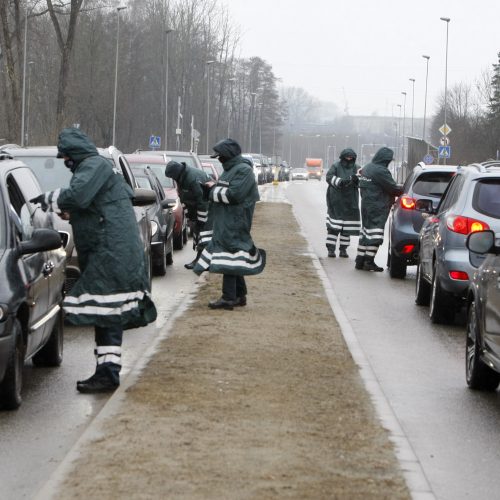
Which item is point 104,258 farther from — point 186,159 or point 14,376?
point 186,159

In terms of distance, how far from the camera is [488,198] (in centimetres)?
1361

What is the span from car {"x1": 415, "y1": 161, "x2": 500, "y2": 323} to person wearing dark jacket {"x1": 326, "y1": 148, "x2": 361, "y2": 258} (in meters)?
7.70

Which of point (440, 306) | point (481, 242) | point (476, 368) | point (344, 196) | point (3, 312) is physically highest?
point (481, 242)

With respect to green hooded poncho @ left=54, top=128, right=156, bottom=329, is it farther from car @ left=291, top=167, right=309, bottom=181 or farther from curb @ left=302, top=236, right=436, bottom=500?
car @ left=291, top=167, right=309, bottom=181

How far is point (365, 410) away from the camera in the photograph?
862 cm

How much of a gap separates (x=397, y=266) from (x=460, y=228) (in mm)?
5728

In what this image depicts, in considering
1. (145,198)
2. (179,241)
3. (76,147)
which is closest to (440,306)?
(145,198)

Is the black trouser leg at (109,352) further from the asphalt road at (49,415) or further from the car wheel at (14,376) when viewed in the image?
the car wheel at (14,376)

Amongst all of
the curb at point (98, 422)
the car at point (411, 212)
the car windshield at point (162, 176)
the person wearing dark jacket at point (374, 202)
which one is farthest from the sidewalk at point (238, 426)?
the car windshield at point (162, 176)

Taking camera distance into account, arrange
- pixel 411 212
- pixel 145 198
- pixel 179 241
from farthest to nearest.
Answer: pixel 179 241 → pixel 411 212 → pixel 145 198

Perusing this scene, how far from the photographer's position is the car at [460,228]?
13555 mm

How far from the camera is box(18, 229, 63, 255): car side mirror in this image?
9078 millimetres

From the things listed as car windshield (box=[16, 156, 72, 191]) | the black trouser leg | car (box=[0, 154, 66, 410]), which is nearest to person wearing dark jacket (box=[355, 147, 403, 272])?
car windshield (box=[16, 156, 72, 191])

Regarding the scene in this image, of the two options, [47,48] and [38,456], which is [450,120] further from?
[38,456]
